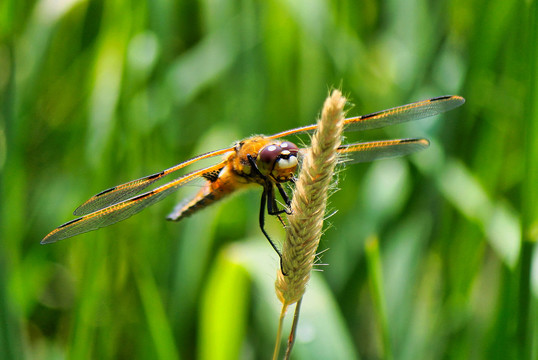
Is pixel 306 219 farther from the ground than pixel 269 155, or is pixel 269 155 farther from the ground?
pixel 269 155

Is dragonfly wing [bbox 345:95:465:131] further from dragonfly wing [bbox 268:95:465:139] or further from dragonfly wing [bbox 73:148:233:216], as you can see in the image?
dragonfly wing [bbox 73:148:233:216]

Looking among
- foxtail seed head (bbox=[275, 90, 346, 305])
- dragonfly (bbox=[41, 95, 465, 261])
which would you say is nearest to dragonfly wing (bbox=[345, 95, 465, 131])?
dragonfly (bbox=[41, 95, 465, 261])

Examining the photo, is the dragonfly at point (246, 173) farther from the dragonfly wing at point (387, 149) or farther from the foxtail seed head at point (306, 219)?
the foxtail seed head at point (306, 219)

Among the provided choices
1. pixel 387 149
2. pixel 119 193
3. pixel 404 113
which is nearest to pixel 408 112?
pixel 404 113

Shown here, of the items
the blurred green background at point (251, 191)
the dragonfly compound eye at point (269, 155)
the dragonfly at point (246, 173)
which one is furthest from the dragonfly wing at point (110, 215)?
the blurred green background at point (251, 191)

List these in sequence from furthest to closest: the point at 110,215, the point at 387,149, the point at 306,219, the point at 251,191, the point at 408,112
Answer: the point at 251,191 → the point at 387,149 → the point at 408,112 → the point at 110,215 → the point at 306,219

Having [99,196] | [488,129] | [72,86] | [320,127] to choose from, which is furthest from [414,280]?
[72,86]

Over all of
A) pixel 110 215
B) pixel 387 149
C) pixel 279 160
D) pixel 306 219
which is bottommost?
pixel 306 219

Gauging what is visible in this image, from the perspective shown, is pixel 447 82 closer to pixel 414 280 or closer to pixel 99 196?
pixel 414 280

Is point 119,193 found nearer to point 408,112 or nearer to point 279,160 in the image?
point 279,160
